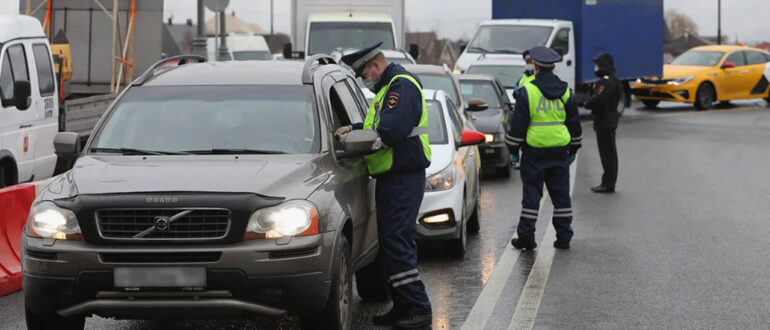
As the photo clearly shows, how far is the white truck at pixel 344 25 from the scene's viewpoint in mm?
27188

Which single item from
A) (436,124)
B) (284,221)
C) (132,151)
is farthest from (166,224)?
(436,124)

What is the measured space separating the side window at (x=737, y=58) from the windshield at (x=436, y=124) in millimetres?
24688

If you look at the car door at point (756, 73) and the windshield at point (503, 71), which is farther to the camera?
the car door at point (756, 73)

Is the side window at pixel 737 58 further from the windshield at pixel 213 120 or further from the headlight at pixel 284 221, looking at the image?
the headlight at pixel 284 221

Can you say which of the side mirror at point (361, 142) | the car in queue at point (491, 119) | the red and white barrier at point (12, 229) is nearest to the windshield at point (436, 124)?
the red and white barrier at point (12, 229)

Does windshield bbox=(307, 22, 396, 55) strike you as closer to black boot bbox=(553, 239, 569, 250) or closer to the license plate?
black boot bbox=(553, 239, 569, 250)

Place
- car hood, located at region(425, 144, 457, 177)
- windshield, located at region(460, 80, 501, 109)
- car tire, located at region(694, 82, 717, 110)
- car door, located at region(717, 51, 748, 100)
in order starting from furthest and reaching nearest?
car door, located at region(717, 51, 748, 100) → car tire, located at region(694, 82, 717, 110) → windshield, located at region(460, 80, 501, 109) → car hood, located at region(425, 144, 457, 177)

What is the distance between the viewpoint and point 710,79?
116 feet

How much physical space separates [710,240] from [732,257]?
3.66 ft

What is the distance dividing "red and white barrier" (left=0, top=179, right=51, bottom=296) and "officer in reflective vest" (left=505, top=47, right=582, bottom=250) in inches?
156

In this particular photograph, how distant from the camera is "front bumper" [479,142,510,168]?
18.1 metres

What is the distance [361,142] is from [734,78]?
98.7 feet

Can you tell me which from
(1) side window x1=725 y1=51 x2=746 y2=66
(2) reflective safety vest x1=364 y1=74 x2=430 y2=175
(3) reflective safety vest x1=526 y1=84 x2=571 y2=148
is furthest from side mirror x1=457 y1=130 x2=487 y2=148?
(1) side window x1=725 y1=51 x2=746 y2=66

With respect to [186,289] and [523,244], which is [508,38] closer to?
[523,244]
